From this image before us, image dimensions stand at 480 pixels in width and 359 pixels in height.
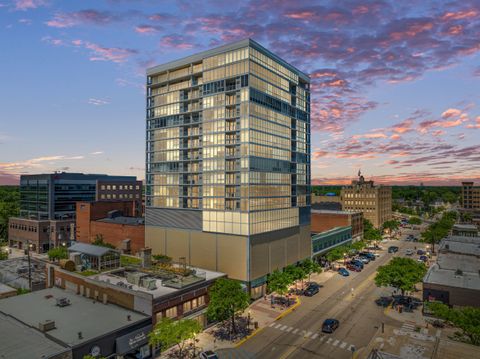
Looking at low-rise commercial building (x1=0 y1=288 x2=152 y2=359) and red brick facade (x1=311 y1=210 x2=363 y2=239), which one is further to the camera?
red brick facade (x1=311 y1=210 x2=363 y2=239)

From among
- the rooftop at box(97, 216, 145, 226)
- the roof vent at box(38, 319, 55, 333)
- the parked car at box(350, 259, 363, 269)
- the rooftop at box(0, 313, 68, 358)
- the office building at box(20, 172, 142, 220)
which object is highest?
the office building at box(20, 172, 142, 220)

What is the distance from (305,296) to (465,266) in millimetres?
40289

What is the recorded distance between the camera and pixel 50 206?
125688 millimetres

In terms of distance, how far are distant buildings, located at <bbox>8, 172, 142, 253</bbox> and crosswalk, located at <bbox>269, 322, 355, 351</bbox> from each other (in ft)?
300

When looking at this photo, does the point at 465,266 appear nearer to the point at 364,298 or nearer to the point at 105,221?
the point at 364,298

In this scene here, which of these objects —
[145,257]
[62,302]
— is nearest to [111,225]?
[145,257]

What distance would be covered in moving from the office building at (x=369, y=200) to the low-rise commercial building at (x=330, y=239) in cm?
4779

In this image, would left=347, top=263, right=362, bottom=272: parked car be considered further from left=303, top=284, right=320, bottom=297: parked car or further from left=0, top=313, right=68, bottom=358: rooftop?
left=0, top=313, right=68, bottom=358: rooftop

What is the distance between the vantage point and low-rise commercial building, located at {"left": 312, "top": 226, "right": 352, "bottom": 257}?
329ft

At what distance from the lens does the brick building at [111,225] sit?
98125 mm

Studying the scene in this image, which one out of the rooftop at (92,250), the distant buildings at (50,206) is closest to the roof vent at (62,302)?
the rooftop at (92,250)

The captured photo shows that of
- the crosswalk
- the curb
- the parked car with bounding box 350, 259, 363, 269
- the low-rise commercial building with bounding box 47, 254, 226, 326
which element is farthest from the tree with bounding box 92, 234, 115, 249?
the parked car with bounding box 350, 259, 363, 269

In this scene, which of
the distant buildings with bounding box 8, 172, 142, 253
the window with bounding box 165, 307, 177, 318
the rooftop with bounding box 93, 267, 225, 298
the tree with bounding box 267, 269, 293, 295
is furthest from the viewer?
the distant buildings with bounding box 8, 172, 142, 253

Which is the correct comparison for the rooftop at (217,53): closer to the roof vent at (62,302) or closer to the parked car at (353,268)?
the parked car at (353,268)
